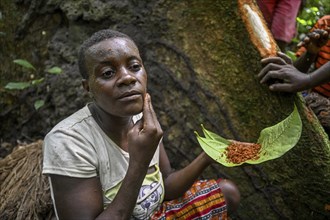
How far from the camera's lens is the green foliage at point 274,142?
1.93m

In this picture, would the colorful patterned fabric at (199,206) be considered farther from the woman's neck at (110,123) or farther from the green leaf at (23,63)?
the green leaf at (23,63)

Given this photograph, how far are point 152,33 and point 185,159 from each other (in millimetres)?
858

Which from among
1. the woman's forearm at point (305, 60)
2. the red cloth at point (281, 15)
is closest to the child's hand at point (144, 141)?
the woman's forearm at point (305, 60)

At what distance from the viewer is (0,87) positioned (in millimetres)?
3545

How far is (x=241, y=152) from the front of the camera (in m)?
2.08

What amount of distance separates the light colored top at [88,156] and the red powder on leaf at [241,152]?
1.40ft

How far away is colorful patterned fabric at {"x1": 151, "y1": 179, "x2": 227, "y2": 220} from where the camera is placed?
228 cm

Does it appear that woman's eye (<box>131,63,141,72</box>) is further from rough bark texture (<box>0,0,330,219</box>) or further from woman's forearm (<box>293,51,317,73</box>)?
woman's forearm (<box>293,51,317,73</box>)

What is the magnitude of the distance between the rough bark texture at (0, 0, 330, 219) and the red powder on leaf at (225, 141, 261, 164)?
509mm

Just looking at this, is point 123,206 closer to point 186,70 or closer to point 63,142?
point 63,142

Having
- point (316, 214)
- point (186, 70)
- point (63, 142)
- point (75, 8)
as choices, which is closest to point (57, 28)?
point (75, 8)

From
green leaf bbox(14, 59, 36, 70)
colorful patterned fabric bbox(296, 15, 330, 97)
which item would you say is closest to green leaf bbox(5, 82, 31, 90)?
green leaf bbox(14, 59, 36, 70)

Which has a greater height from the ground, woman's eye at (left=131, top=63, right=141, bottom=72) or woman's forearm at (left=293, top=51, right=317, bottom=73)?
woman's eye at (left=131, top=63, right=141, bottom=72)

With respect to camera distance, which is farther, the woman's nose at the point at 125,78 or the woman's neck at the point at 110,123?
the woman's neck at the point at 110,123
